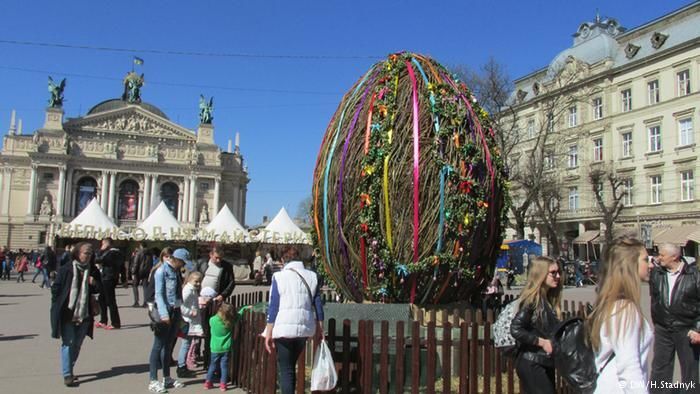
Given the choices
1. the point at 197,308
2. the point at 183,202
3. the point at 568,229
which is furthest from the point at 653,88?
the point at 183,202

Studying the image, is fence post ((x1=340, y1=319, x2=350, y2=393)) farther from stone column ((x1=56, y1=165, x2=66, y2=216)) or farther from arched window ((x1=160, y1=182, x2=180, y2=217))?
arched window ((x1=160, y1=182, x2=180, y2=217))

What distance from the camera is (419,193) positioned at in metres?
6.67

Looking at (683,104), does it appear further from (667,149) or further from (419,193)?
(419,193)

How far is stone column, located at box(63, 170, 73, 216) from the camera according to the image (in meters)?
74.6

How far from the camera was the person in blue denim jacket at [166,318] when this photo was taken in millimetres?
6574

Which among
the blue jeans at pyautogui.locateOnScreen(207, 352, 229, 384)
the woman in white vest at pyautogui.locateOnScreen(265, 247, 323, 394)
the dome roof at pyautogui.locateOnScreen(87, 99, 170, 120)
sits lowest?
the blue jeans at pyautogui.locateOnScreen(207, 352, 229, 384)

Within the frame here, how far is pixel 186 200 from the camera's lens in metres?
81.2

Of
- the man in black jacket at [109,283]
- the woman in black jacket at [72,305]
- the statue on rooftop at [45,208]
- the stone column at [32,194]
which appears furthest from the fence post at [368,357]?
the stone column at [32,194]

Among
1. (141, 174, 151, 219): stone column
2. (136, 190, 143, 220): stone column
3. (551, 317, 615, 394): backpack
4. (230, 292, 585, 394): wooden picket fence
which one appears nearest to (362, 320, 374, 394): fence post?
(230, 292, 585, 394): wooden picket fence

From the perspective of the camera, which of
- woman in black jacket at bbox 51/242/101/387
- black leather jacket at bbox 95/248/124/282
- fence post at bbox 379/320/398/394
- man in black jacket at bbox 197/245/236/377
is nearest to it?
fence post at bbox 379/320/398/394

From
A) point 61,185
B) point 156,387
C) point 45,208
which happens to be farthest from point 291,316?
point 61,185

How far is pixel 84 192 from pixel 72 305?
77534 mm

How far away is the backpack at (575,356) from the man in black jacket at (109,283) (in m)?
10.1

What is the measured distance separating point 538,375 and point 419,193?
307 centimetres
